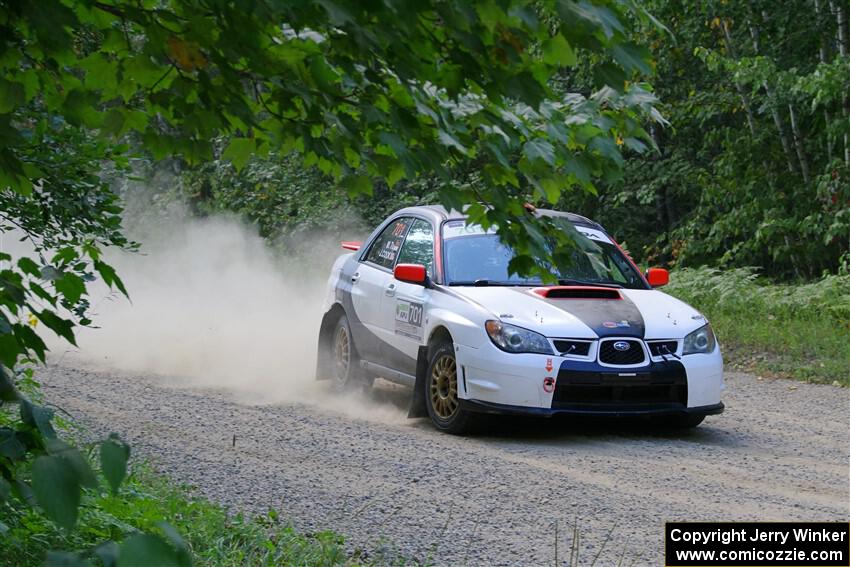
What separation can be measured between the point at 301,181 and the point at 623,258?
16.0m

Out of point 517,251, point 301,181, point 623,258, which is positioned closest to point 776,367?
point 623,258

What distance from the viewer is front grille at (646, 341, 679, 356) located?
29.9 ft

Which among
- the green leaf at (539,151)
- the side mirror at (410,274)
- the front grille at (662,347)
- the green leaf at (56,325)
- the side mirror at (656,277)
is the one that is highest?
the side mirror at (656,277)

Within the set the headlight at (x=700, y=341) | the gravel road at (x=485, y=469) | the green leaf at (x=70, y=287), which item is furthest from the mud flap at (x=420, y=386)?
the green leaf at (x=70, y=287)

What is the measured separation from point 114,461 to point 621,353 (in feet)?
23.4

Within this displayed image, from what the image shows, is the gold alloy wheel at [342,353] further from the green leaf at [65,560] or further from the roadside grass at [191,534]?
the green leaf at [65,560]

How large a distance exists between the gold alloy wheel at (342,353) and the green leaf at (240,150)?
7457 millimetres

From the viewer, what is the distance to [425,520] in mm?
6230

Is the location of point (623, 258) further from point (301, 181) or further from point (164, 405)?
point (301, 181)

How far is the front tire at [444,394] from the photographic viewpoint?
9.15 m

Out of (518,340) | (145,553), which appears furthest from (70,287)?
(518,340)

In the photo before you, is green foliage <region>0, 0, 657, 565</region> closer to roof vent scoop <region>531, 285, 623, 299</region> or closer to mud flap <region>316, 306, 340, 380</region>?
roof vent scoop <region>531, 285, 623, 299</region>

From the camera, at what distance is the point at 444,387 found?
942 cm

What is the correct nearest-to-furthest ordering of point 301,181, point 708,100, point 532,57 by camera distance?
point 532,57 → point 708,100 → point 301,181
